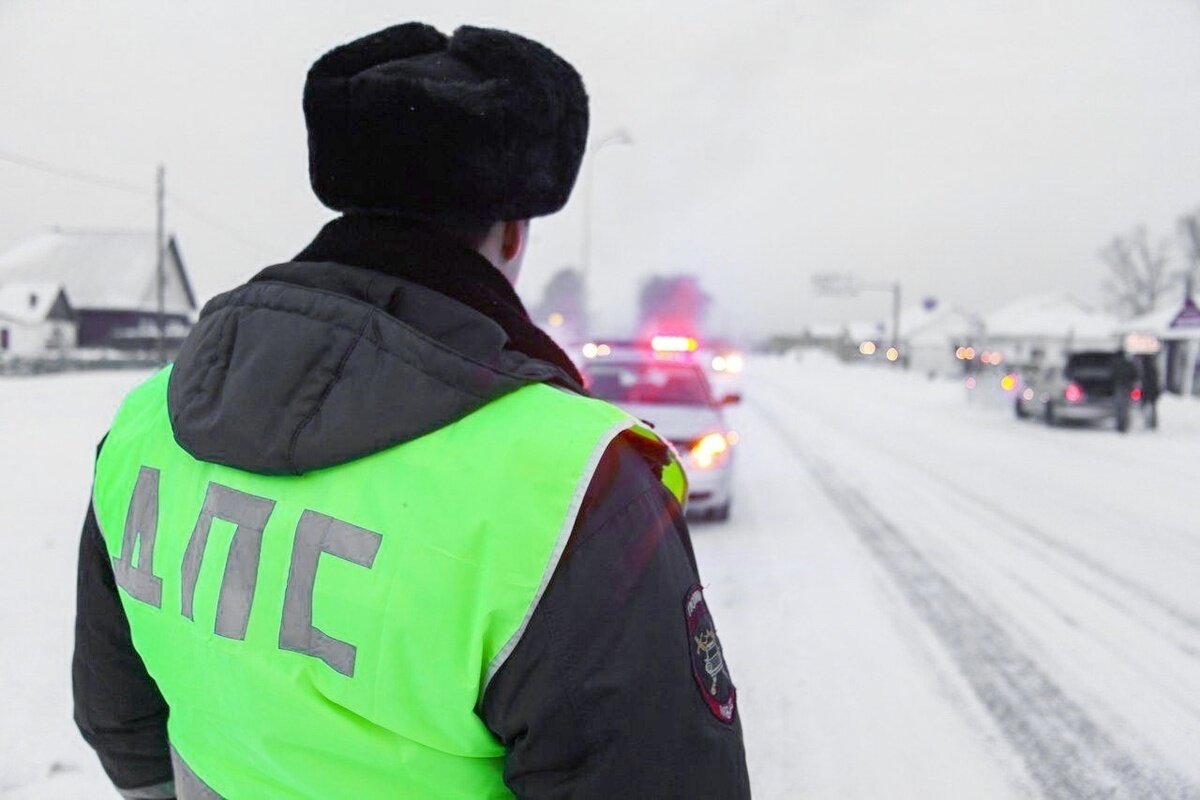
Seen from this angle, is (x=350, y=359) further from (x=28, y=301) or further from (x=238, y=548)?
(x=28, y=301)

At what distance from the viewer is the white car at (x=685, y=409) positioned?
8.21 metres

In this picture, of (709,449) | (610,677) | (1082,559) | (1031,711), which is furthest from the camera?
(709,449)

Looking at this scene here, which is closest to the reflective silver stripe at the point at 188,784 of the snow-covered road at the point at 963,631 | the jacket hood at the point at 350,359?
the jacket hood at the point at 350,359

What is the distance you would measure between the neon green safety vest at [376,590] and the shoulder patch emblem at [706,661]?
21 cm

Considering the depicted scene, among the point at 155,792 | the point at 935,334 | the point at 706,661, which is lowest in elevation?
the point at 155,792

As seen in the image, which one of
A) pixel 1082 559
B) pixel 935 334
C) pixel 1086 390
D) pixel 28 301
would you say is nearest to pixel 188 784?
pixel 1082 559

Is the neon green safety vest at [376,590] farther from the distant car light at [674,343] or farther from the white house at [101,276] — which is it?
the white house at [101,276]

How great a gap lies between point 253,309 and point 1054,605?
6087 mm

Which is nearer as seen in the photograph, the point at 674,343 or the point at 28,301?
the point at 674,343

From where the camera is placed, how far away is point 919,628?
5383mm

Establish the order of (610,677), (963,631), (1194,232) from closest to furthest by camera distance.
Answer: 1. (610,677)
2. (963,631)
3. (1194,232)

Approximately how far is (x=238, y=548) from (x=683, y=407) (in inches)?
316

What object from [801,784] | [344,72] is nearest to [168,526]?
[344,72]

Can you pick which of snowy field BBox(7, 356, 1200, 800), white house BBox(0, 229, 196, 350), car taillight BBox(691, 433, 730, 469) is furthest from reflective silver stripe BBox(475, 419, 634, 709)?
white house BBox(0, 229, 196, 350)
